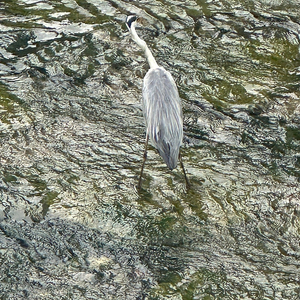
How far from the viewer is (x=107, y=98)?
22.1 feet

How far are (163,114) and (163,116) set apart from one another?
0.03m

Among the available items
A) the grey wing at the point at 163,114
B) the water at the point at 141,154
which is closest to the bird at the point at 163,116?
the grey wing at the point at 163,114

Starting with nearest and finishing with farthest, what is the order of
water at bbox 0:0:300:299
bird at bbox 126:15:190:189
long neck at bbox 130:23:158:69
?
water at bbox 0:0:300:299 < bird at bbox 126:15:190:189 < long neck at bbox 130:23:158:69

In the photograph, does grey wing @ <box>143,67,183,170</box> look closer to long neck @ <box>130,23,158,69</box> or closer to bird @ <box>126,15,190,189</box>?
bird @ <box>126,15,190,189</box>

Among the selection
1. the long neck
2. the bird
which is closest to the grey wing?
the bird

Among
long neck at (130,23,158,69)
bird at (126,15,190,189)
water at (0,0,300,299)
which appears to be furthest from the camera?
long neck at (130,23,158,69)

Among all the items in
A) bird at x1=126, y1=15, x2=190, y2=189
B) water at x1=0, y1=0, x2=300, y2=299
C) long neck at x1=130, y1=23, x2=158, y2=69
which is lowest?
water at x1=0, y1=0, x2=300, y2=299

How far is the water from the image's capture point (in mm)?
4523

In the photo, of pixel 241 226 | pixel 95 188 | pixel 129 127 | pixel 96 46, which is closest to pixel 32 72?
pixel 96 46

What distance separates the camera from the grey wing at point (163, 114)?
207 inches

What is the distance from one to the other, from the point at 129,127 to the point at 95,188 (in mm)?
1053

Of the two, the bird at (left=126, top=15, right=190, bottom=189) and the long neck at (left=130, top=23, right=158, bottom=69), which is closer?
the bird at (left=126, top=15, right=190, bottom=189)

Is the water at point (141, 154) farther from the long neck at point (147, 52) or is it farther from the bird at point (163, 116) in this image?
the long neck at point (147, 52)

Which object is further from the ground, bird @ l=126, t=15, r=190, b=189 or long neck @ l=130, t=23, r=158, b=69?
long neck @ l=130, t=23, r=158, b=69
